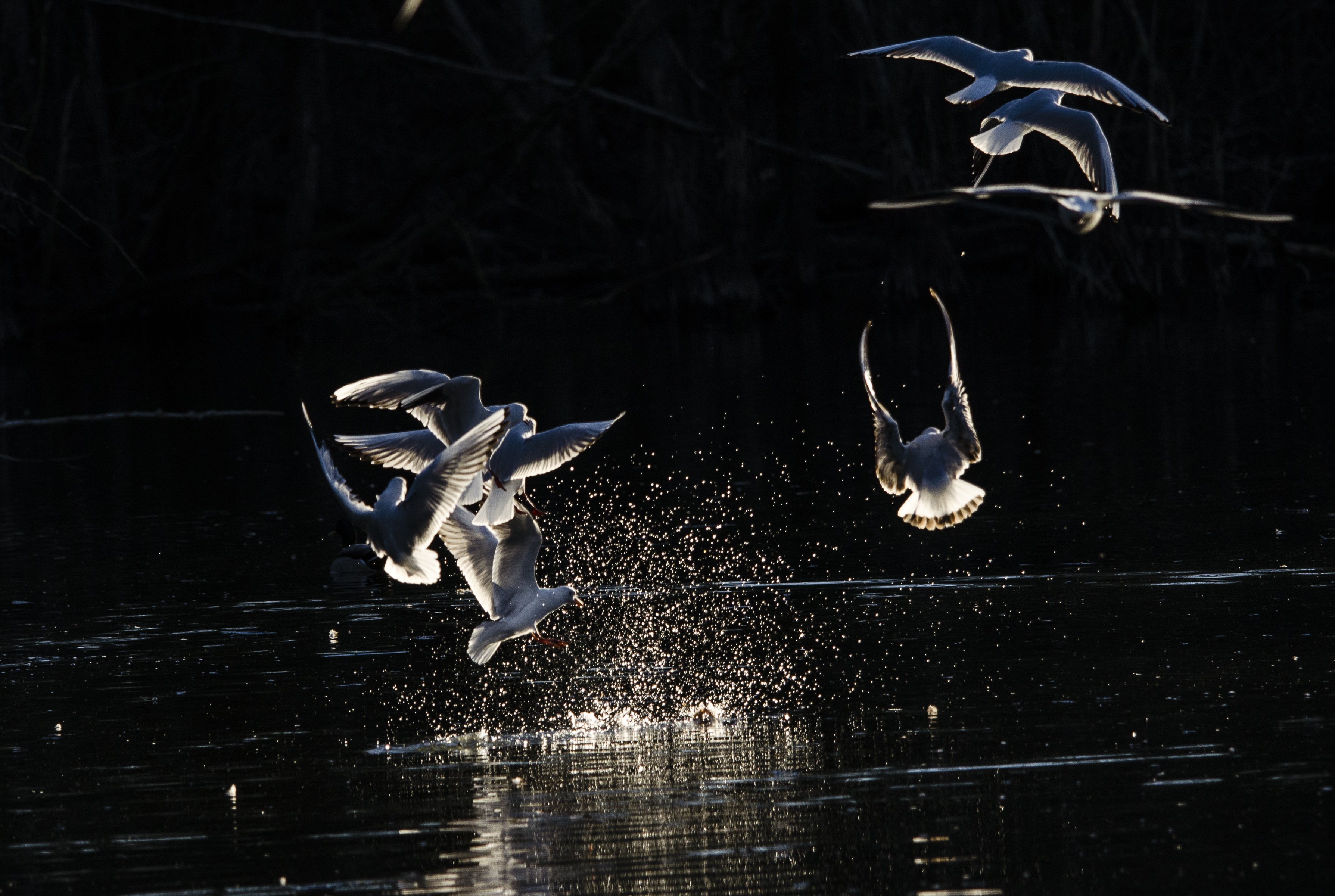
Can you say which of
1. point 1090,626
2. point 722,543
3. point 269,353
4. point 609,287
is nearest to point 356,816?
point 1090,626

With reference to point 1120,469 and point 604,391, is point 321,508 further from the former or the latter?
point 604,391

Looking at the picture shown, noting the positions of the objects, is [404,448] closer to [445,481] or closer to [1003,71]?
[445,481]

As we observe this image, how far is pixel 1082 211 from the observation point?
868 centimetres

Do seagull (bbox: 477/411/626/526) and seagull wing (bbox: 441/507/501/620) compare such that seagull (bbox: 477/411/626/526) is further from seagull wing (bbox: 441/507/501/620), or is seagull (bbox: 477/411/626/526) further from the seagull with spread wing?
seagull wing (bbox: 441/507/501/620)

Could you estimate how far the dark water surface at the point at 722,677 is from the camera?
6.95 metres

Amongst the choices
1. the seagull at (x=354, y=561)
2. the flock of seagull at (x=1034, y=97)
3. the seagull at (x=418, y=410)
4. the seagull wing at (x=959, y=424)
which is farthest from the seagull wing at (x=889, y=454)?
the seagull at (x=354, y=561)

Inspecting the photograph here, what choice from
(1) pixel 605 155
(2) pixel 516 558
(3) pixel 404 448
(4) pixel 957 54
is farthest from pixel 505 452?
(1) pixel 605 155

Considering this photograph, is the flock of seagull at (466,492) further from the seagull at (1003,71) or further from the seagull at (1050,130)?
the seagull at (1003,71)

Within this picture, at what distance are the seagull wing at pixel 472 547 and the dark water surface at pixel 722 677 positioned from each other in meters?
0.43

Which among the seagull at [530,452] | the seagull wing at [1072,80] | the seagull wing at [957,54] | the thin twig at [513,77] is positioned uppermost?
the thin twig at [513,77]

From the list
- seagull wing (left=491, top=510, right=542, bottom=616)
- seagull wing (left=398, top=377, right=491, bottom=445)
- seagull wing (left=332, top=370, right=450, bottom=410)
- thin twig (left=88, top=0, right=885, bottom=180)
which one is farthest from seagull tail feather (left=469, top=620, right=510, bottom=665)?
thin twig (left=88, top=0, right=885, bottom=180)

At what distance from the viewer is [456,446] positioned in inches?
368

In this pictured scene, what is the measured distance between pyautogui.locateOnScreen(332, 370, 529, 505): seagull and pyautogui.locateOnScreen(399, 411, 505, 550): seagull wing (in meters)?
1.32

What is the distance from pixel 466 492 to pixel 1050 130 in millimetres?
3721
